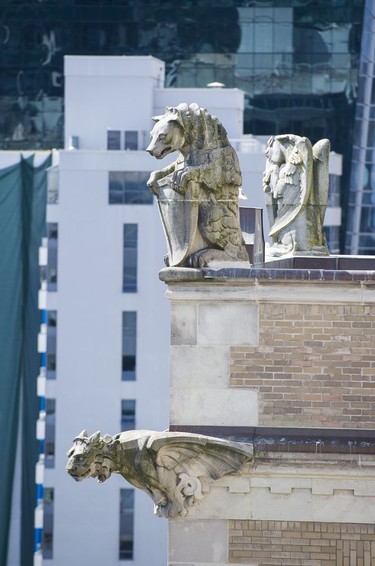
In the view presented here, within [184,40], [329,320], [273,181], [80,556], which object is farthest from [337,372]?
[184,40]

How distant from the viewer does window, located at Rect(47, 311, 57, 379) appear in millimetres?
103000

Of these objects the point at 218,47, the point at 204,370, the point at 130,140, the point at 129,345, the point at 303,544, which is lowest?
the point at 303,544

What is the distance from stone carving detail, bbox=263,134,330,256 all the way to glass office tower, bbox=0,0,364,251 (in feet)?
309

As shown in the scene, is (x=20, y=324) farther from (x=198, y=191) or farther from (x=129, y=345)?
(x=198, y=191)

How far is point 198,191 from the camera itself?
31.6 metres

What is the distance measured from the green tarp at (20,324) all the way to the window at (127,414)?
594 cm

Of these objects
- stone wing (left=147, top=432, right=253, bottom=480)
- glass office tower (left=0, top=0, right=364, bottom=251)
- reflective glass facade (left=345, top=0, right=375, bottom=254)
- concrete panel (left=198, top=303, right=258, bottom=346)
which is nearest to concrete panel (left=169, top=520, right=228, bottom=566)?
Answer: stone wing (left=147, top=432, right=253, bottom=480)

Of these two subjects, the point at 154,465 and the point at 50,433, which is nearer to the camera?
the point at 154,465

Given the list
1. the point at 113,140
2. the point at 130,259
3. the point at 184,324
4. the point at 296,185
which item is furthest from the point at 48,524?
the point at 184,324

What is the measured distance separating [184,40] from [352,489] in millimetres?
103795

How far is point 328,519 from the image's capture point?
31.0 metres

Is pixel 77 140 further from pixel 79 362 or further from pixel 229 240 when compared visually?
pixel 229 240

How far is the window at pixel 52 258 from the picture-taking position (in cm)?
10356

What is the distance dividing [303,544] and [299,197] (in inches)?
330
